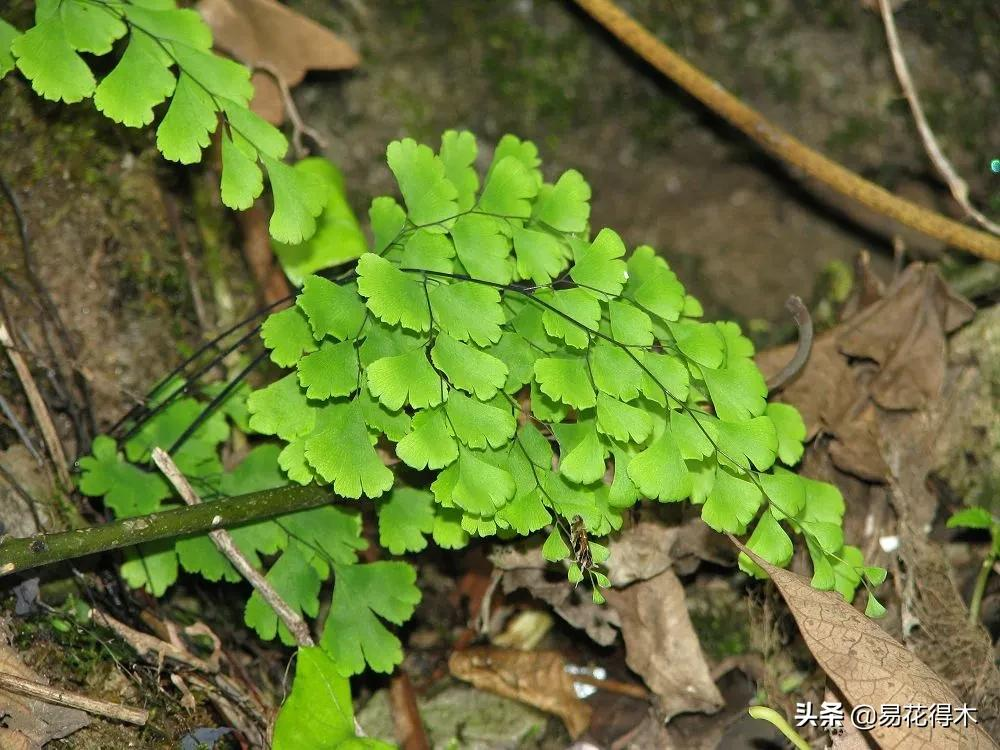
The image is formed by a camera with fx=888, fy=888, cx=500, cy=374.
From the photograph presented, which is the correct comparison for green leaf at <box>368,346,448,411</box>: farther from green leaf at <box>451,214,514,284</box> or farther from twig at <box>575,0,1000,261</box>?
twig at <box>575,0,1000,261</box>

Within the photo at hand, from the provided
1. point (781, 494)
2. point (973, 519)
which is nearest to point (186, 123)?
point (781, 494)

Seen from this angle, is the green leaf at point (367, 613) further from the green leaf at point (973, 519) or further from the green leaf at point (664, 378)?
the green leaf at point (973, 519)

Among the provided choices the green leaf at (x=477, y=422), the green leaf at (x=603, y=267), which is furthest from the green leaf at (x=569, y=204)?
the green leaf at (x=477, y=422)

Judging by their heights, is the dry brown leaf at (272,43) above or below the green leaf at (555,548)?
above

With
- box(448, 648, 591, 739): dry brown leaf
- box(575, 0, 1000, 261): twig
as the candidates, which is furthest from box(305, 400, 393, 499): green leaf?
box(575, 0, 1000, 261): twig

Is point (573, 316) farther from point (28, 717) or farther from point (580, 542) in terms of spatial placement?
point (28, 717)

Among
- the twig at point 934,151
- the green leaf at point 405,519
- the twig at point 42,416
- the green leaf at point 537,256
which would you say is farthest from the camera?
the twig at point 934,151
